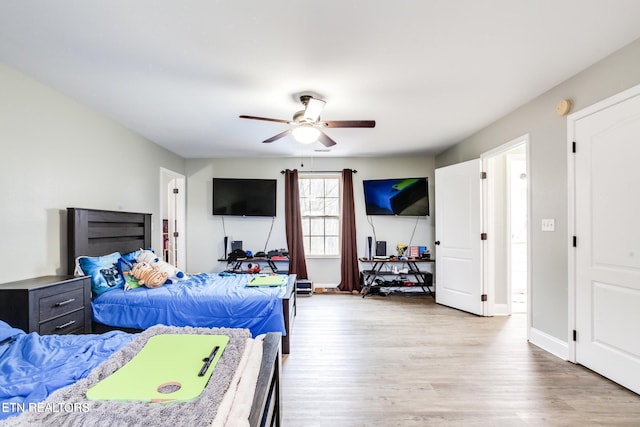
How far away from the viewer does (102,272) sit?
2893 millimetres

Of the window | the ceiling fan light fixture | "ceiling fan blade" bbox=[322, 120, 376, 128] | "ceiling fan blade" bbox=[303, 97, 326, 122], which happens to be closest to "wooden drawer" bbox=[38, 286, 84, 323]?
the ceiling fan light fixture

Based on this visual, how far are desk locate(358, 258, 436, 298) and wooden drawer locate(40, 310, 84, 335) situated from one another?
3.82 meters

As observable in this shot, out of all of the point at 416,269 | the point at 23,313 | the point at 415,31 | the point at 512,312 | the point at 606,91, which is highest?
the point at 415,31

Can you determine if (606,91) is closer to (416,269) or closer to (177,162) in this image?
(416,269)

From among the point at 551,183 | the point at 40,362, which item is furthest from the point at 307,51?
the point at 551,183

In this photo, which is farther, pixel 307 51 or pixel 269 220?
pixel 269 220

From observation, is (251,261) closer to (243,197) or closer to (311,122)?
(243,197)

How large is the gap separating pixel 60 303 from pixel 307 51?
268 centimetres

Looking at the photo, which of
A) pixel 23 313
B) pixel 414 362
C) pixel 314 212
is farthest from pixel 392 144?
pixel 23 313

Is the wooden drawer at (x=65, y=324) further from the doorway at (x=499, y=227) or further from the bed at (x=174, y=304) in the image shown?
the doorway at (x=499, y=227)

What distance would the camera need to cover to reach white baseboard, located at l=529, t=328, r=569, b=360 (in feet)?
8.86

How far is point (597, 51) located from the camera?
7.24ft

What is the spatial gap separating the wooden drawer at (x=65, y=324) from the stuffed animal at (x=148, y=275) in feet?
1.97

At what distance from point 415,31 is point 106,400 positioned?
239 cm
